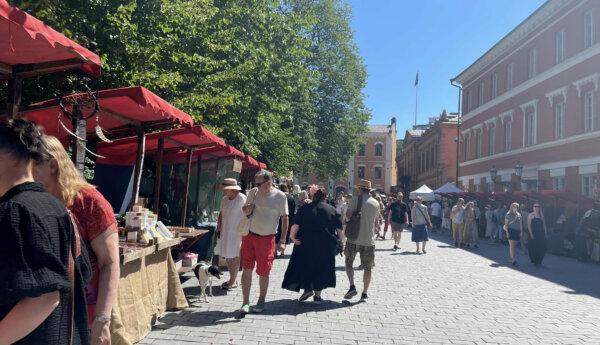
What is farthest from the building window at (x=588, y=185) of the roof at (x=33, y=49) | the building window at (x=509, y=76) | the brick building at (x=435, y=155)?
the brick building at (x=435, y=155)

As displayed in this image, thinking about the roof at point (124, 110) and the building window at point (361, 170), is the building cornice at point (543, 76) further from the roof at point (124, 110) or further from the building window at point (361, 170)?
the building window at point (361, 170)

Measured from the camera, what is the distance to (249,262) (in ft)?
23.4

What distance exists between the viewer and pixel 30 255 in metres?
1.91

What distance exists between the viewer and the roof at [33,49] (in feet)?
10.7

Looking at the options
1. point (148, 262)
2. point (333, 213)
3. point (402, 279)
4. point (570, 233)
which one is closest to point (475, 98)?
point (570, 233)

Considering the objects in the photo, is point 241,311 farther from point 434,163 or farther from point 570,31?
point 434,163

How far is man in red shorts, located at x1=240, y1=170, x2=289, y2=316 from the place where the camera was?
7.09 metres

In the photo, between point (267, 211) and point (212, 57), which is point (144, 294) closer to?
point (267, 211)

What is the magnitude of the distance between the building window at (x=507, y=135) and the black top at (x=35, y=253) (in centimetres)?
3426

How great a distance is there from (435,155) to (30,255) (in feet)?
183

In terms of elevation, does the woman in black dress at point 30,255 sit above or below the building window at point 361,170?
below

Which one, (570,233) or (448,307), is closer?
(448,307)

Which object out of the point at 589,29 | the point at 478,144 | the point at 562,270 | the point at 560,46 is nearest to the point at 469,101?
the point at 478,144

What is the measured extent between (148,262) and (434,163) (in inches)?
2066
